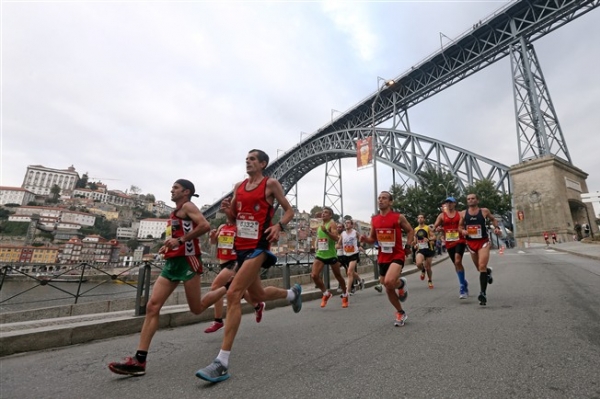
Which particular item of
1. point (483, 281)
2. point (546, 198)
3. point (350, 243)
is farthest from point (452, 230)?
point (546, 198)

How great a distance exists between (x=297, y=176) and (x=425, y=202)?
32.8 metres

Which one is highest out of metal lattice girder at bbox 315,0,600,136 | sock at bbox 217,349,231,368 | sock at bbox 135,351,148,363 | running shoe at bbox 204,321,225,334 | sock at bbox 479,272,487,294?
metal lattice girder at bbox 315,0,600,136

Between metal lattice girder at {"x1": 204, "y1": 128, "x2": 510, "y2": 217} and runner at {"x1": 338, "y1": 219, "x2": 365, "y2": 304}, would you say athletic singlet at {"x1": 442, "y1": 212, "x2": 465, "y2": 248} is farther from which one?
metal lattice girder at {"x1": 204, "y1": 128, "x2": 510, "y2": 217}

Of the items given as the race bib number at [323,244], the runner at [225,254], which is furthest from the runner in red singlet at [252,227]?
the race bib number at [323,244]

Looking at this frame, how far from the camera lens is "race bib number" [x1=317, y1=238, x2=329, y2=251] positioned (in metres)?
6.36

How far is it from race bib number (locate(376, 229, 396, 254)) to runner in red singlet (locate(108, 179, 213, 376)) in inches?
100

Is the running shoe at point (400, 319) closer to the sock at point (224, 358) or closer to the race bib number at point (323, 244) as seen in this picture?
the sock at point (224, 358)

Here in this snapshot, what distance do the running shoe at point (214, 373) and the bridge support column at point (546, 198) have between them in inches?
1259

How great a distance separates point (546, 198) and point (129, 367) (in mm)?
33079

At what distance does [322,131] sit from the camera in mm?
48906

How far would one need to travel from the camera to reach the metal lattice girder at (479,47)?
26266 millimetres

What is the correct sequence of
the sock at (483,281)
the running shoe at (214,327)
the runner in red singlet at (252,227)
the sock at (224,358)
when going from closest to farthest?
the sock at (224,358) → the runner in red singlet at (252,227) → the running shoe at (214,327) → the sock at (483,281)

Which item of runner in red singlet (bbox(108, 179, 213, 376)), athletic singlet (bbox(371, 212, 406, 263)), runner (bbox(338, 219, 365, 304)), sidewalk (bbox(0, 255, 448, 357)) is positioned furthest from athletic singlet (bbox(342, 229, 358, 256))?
runner in red singlet (bbox(108, 179, 213, 376))

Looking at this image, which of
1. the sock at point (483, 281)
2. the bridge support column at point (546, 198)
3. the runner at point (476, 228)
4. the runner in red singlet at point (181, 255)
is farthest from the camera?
the bridge support column at point (546, 198)
